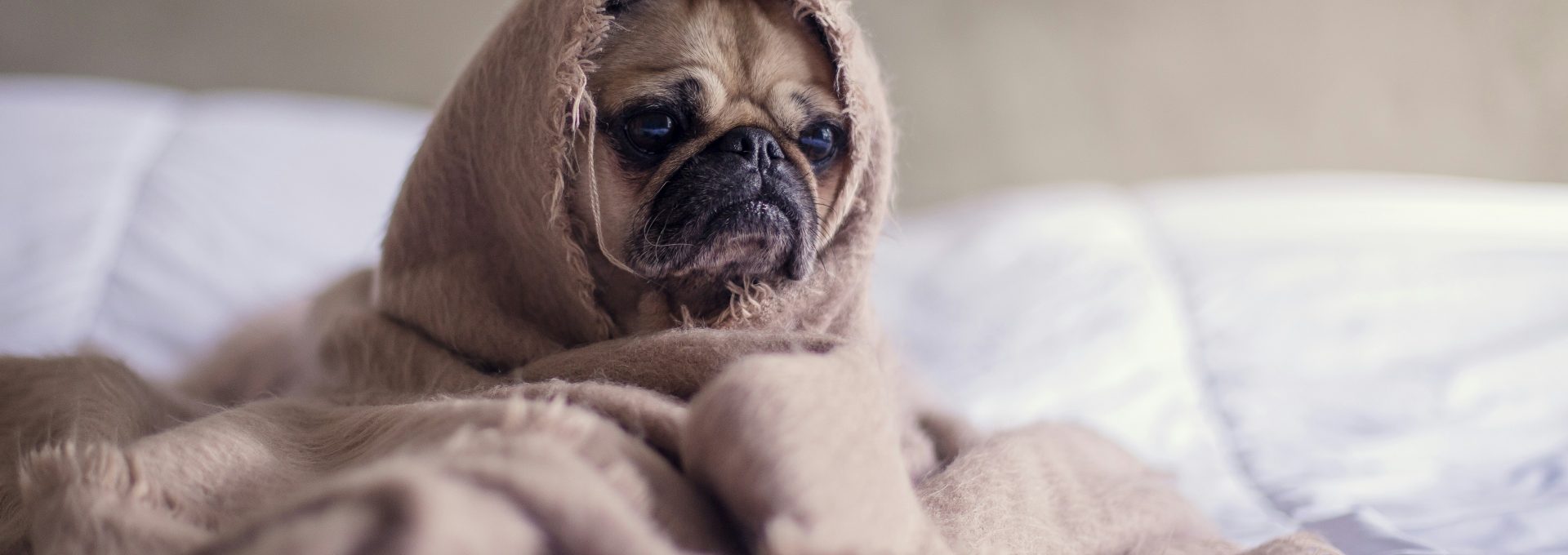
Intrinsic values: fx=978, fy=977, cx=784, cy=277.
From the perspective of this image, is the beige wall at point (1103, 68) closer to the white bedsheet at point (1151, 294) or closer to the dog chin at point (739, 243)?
the white bedsheet at point (1151, 294)

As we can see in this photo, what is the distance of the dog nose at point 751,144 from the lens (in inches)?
40.9

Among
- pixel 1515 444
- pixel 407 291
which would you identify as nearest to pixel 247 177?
pixel 407 291

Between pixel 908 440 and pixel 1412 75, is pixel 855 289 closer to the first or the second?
pixel 908 440

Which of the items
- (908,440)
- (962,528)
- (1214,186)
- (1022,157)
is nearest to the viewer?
(962,528)

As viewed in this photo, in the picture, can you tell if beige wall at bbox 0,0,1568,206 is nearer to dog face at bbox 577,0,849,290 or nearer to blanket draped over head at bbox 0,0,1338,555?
blanket draped over head at bbox 0,0,1338,555

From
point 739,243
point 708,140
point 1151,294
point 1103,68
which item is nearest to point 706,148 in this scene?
point 708,140

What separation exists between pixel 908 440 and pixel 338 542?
620mm

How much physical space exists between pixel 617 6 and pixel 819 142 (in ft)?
0.87

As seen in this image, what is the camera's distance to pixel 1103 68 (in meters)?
2.68

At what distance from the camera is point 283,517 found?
1.53 ft

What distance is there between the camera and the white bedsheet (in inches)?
49.5

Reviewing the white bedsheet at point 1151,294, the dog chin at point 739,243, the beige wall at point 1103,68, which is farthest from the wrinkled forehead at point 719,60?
the beige wall at point 1103,68

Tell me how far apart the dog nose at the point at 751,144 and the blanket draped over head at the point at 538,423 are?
0.34 ft

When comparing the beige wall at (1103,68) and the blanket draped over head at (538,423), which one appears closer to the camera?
the blanket draped over head at (538,423)
